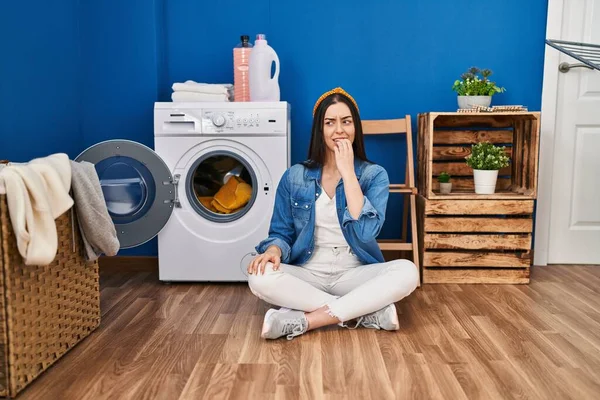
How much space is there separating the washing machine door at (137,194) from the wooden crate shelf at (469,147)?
3.96ft

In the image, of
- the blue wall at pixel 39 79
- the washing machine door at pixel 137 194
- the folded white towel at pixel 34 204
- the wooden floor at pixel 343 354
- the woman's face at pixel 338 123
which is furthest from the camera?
the washing machine door at pixel 137 194

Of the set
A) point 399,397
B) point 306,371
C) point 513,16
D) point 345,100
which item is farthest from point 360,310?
point 513,16

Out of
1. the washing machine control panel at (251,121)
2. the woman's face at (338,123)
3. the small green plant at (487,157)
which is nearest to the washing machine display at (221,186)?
the washing machine control panel at (251,121)

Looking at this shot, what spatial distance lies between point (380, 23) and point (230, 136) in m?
1.05

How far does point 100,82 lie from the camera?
2930mm

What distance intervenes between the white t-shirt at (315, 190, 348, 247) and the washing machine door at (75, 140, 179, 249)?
0.79 metres

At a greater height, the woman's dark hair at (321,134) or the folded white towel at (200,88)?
the folded white towel at (200,88)

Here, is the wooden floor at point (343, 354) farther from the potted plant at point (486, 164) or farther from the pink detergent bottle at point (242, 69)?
the pink detergent bottle at point (242, 69)

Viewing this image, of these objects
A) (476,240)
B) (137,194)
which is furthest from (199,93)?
(476,240)

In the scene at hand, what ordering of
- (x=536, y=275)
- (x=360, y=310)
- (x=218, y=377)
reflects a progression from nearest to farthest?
(x=218, y=377) < (x=360, y=310) < (x=536, y=275)

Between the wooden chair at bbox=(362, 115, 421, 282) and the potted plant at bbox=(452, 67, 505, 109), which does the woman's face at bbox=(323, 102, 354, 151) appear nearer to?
the wooden chair at bbox=(362, 115, 421, 282)

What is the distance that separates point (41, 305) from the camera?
163 cm

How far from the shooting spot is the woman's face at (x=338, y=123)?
2.05 meters

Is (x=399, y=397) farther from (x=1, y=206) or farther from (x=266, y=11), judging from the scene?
(x=266, y=11)
